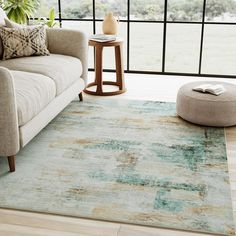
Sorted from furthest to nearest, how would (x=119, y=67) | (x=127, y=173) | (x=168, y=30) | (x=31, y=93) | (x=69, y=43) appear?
(x=168, y=30) < (x=119, y=67) < (x=69, y=43) < (x=31, y=93) < (x=127, y=173)

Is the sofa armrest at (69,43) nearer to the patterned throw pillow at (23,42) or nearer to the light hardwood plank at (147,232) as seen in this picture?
the patterned throw pillow at (23,42)

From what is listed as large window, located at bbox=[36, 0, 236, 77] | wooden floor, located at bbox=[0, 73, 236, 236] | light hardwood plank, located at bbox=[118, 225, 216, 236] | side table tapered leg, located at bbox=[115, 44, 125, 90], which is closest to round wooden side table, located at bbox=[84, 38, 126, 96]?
side table tapered leg, located at bbox=[115, 44, 125, 90]

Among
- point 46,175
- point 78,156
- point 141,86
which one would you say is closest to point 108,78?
point 141,86

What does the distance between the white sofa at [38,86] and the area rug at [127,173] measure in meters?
0.19

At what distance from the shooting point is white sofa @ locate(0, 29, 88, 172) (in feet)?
8.05

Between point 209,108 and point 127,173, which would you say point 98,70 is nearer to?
point 209,108

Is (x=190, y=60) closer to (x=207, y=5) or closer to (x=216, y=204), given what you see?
(x=207, y=5)

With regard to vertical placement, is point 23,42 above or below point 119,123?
above

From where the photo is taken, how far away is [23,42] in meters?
3.53

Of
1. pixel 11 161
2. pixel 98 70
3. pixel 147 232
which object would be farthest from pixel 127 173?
pixel 98 70

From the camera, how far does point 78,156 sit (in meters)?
2.81

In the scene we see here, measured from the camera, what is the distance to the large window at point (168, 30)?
15.7ft

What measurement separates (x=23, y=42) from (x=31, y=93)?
969 millimetres

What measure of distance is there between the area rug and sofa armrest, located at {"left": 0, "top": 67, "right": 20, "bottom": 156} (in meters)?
0.19
